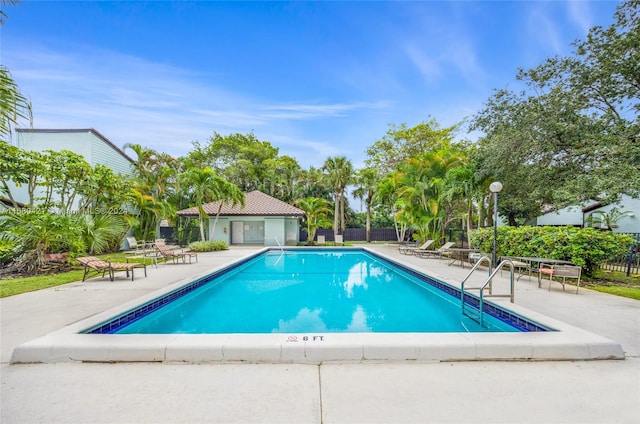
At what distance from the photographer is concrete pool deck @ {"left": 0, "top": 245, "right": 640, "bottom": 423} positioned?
8.17 feet

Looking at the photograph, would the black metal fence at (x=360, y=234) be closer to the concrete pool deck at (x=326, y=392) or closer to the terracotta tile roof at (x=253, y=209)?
the terracotta tile roof at (x=253, y=209)

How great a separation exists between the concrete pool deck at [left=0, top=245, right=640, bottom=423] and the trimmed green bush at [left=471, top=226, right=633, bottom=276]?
518cm

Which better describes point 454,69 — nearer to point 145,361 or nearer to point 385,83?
point 385,83

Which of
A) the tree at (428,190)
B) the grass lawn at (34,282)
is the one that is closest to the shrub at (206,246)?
the grass lawn at (34,282)

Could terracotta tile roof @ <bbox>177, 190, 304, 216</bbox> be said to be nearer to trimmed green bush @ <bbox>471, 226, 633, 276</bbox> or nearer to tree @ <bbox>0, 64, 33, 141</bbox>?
trimmed green bush @ <bbox>471, 226, 633, 276</bbox>

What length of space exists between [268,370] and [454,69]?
1963 centimetres

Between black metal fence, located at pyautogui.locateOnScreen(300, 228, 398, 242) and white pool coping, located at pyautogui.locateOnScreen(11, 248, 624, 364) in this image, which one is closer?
white pool coping, located at pyautogui.locateOnScreen(11, 248, 624, 364)

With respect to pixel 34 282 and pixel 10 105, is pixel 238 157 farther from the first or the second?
pixel 10 105

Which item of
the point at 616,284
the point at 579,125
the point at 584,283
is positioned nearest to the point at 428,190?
the point at 579,125

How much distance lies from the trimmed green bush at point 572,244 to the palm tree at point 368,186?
1811cm

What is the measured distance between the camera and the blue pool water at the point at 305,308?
5.37 metres

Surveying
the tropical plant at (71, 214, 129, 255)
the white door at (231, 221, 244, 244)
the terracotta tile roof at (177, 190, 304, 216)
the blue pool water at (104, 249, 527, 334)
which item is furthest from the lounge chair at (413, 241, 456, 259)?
the white door at (231, 221, 244, 244)

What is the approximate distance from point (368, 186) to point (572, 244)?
68.4 ft

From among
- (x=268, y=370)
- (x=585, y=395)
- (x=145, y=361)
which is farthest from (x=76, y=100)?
(x=585, y=395)
